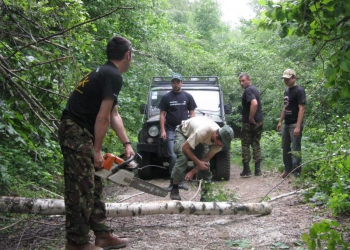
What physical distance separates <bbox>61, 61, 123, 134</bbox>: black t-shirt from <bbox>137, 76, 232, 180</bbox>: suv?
13.9 feet

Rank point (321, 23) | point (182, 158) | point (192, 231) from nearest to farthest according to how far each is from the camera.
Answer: point (321, 23)
point (192, 231)
point (182, 158)

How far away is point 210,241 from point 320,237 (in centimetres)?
181

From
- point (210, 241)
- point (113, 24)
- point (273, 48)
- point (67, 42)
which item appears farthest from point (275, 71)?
point (210, 241)

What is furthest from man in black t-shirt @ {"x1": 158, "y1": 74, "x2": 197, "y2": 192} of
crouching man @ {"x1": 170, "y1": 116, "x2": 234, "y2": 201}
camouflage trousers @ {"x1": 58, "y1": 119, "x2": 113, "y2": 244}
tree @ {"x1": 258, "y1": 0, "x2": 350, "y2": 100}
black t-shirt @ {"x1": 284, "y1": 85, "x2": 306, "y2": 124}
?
camouflage trousers @ {"x1": 58, "y1": 119, "x2": 113, "y2": 244}

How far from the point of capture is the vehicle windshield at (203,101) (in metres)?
9.52

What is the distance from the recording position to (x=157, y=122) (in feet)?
28.7

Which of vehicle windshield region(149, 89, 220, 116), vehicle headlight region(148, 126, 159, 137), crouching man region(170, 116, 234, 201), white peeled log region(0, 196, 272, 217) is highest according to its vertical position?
vehicle windshield region(149, 89, 220, 116)

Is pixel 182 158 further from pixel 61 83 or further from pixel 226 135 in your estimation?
pixel 61 83

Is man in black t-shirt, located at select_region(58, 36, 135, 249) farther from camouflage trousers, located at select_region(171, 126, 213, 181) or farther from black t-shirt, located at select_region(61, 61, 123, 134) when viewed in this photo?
camouflage trousers, located at select_region(171, 126, 213, 181)

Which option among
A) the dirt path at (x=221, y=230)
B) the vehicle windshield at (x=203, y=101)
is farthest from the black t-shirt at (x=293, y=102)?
the dirt path at (x=221, y=230)

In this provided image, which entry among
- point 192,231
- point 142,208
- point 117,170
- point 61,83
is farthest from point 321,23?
point 61,83

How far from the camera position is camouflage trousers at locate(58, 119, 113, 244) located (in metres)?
3.71

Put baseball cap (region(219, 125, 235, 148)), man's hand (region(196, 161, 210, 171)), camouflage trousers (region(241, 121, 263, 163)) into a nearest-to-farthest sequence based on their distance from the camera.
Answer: baseball cap (region(219, 125, 235, 148)) < man's hand (region(196, 161, 210, 171)) < camouflage trousers (region(241, 121, 263, 163))

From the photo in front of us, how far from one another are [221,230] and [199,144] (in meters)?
1.78
